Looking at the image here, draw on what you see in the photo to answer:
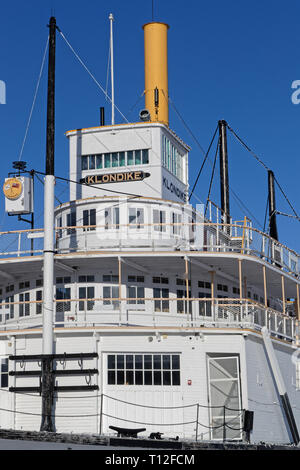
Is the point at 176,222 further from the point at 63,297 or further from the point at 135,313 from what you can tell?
the point at 63,297

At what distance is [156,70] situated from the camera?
47.4 meters

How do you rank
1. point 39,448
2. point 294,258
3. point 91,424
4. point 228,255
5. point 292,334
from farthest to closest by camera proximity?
point 294,258
point 292,334
point 228,255
point 91,424
point 39,448

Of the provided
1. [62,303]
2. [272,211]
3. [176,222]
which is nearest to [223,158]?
[272,211]

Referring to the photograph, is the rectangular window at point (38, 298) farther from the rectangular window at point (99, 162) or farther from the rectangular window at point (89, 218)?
the rectangular window at point (99, 162)

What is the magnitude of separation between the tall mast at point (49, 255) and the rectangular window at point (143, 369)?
2.39 meters

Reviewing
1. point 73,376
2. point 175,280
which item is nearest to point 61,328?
point 73,376

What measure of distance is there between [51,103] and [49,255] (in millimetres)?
6245

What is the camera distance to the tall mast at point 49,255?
32.9m

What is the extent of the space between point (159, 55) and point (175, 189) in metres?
8.03

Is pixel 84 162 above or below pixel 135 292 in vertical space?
above

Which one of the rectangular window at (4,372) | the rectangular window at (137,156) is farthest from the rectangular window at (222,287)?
the rectangular window at (4,372)

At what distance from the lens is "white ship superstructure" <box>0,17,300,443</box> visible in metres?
33.5
